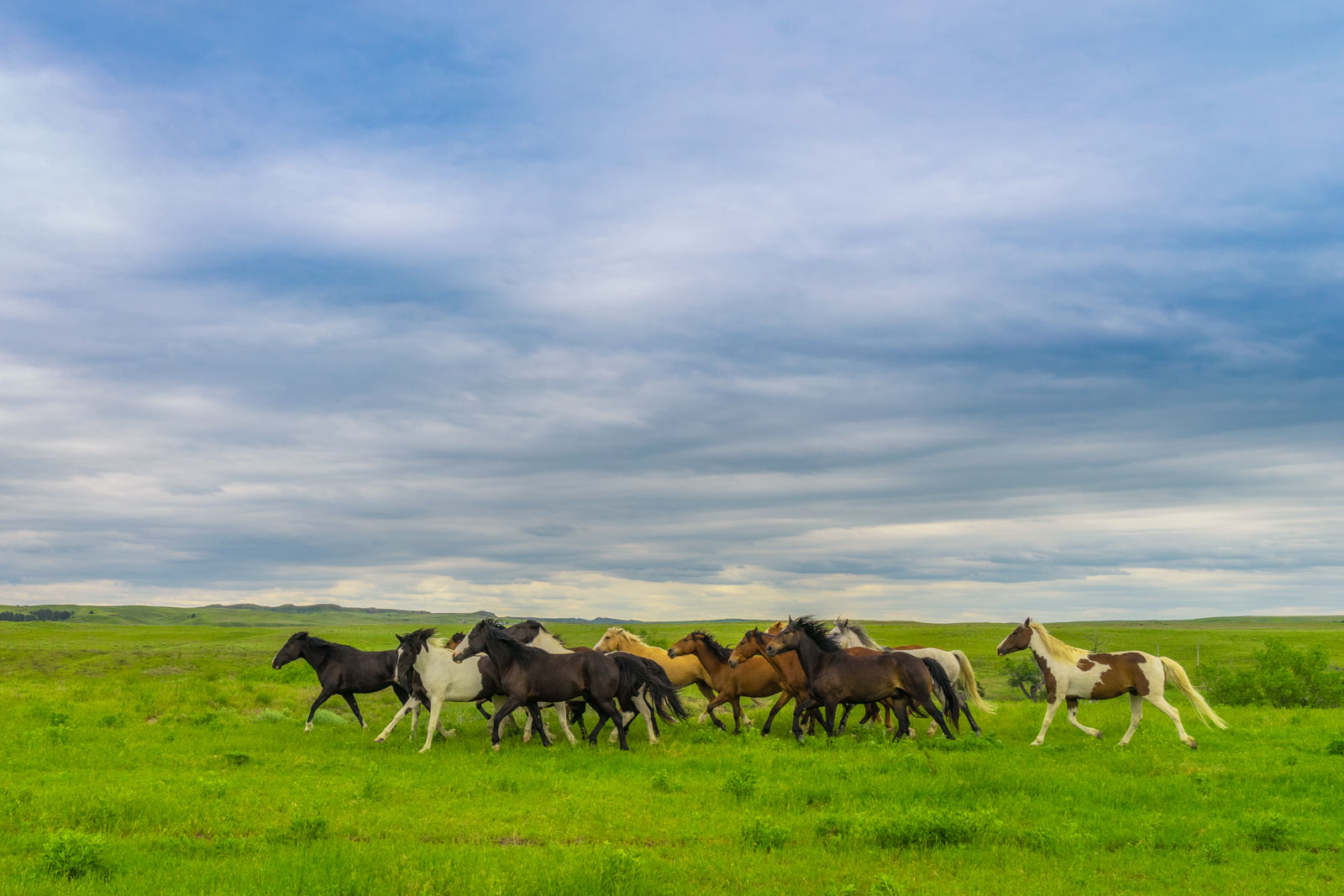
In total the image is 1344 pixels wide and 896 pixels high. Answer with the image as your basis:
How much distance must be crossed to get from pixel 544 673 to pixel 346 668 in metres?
6.55

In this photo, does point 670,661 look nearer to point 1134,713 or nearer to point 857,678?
point 857,678

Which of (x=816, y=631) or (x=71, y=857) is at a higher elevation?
(x=816, y=631)

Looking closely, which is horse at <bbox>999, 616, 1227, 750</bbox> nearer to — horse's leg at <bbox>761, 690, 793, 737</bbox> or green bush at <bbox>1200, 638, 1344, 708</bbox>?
horse's leg at <bbox>761, 690, 793, 737</bbox>

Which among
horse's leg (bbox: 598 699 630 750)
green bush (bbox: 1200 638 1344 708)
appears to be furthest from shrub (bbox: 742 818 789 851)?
green bush (bbox: 1200 638 1344 708)

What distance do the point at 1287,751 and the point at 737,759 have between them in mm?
11245

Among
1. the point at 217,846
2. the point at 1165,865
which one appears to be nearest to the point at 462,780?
the point at 217,846

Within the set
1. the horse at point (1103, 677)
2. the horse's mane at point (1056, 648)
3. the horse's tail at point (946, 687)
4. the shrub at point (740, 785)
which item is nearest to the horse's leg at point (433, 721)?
A: the shrub at point (740, 785)

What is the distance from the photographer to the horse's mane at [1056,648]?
18.5 metres

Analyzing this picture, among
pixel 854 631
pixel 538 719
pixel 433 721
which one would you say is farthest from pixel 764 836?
pixel 854 631

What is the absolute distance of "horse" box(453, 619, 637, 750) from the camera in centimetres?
1766

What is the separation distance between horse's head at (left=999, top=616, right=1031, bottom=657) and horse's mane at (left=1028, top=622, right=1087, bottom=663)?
247 mm

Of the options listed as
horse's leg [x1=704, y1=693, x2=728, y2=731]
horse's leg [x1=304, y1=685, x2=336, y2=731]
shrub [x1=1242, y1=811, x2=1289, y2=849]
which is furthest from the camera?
horse's leg [x1=704, y1=693, x2=728, y2=731]

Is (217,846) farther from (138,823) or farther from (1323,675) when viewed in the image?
(1323,675)

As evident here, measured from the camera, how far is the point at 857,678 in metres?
18.0
